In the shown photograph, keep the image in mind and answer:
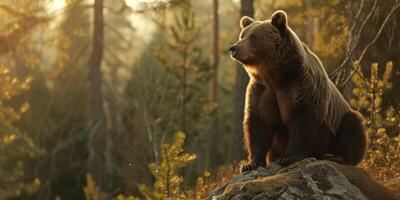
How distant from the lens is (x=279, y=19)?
702cm

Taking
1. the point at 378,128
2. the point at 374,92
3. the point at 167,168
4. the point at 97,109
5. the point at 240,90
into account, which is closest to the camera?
the point at 167,168

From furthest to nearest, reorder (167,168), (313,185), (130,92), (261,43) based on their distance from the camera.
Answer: (130,92)
(167,168)
(261,43)
(313,185)

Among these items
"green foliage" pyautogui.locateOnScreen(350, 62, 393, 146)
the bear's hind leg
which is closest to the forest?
"green foliage" pyautogui.locateOnScreen(350, 62, 393, 146)

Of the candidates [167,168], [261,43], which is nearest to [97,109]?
[167,168]

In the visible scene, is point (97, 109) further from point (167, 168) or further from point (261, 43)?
point (261, 43)

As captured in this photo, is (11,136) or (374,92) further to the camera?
(11,136)

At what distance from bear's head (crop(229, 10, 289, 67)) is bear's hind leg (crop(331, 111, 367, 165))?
1.03 meters

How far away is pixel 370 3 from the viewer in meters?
11.8

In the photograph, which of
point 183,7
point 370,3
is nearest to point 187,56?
point 183,7

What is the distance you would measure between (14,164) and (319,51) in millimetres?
12927

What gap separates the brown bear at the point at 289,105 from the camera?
682 cm

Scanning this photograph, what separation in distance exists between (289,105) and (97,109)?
14477 mm

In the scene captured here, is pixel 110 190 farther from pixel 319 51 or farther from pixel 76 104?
pixel 319 51

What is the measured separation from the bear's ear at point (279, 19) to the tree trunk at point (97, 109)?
13.0m
